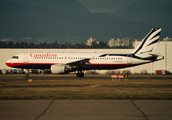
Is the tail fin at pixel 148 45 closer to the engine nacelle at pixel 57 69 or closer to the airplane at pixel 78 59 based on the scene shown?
the airplane at pixel 78 59

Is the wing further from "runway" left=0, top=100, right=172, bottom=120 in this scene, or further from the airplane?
"runway" left=0, top=100, right=172, bottom=120

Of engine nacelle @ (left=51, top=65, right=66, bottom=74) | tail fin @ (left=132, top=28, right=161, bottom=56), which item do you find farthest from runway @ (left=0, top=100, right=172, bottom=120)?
tail fin @ (left=132, top=28, right=161, bottom=56)

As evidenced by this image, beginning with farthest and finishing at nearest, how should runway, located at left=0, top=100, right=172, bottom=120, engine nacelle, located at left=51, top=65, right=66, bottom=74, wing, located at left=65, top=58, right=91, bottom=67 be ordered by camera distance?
wing, located at left=65, top=58, right=91, bottom=67 < engine nacelle, located at left=51, top=65, right=66, bottom=74 < runway, located at left=0, top=100, right=172, bottom=120

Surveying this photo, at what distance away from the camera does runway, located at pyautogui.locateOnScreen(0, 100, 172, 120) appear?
38.2ft

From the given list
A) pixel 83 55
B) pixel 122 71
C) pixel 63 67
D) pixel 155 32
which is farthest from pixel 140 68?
pixel 63 67

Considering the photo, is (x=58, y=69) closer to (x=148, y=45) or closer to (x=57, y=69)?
(x=57, y=69)

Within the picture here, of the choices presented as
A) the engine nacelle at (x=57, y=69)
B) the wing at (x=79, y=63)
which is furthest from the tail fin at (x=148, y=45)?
the engine nacelle at (x=57, y=69)

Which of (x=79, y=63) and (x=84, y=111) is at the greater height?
(x=79, y=63)

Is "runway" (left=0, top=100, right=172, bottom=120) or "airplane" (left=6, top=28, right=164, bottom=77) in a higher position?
"airplane" (left=6, top=28, right=164, bottom=77)

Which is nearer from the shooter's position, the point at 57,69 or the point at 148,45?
the point at 57,69

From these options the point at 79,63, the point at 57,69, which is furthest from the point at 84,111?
the point at 79,63

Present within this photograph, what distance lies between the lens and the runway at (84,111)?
11.7 m

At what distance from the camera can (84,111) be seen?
42.8ft

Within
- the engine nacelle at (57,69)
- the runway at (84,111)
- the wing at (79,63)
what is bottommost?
the runway at (84,111)
